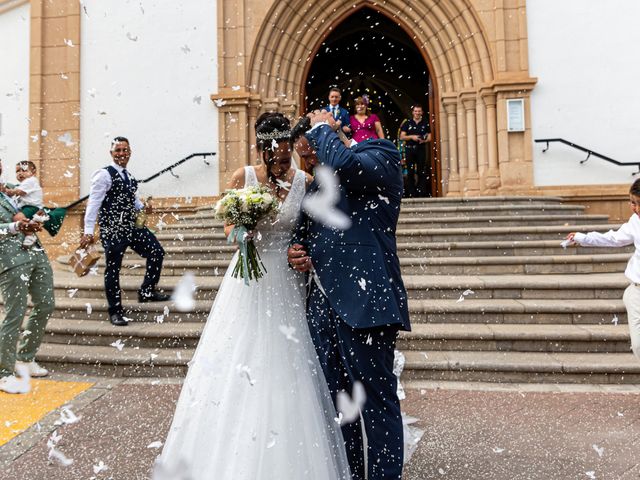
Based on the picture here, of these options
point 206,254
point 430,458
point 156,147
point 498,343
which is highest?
point 156,147

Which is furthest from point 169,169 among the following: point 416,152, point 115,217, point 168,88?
point 416,152

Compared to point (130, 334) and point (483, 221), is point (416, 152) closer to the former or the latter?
point (483, 221)

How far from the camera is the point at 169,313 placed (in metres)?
5.12

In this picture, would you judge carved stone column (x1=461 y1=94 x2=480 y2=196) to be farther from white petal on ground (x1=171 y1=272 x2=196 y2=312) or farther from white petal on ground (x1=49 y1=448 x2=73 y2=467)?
white petal on ground (x1=49 y1=448 x2=73 y2=467)

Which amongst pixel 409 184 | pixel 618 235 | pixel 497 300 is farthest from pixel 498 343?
pixel 409 184

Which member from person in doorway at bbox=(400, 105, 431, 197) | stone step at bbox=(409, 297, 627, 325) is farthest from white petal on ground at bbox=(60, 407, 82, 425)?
person in doorway at bbox=(400, 105, 431, 197)

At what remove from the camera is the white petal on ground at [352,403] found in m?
2.09

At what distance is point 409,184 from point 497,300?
5.12m

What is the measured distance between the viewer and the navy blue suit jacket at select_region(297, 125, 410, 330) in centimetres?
198

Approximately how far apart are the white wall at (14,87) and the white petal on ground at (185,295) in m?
6.12

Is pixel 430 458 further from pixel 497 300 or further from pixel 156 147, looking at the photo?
pixel 156 147

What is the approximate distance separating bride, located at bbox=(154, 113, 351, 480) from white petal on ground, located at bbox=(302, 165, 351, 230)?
37 cm

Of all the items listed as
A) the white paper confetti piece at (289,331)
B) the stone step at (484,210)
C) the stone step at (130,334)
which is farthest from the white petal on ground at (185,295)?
the white paper confetti piece at (289,331)

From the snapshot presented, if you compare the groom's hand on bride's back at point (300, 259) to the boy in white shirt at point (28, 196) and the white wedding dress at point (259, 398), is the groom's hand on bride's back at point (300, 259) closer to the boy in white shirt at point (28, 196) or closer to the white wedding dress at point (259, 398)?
the white wedding dress at point (259, 398)
